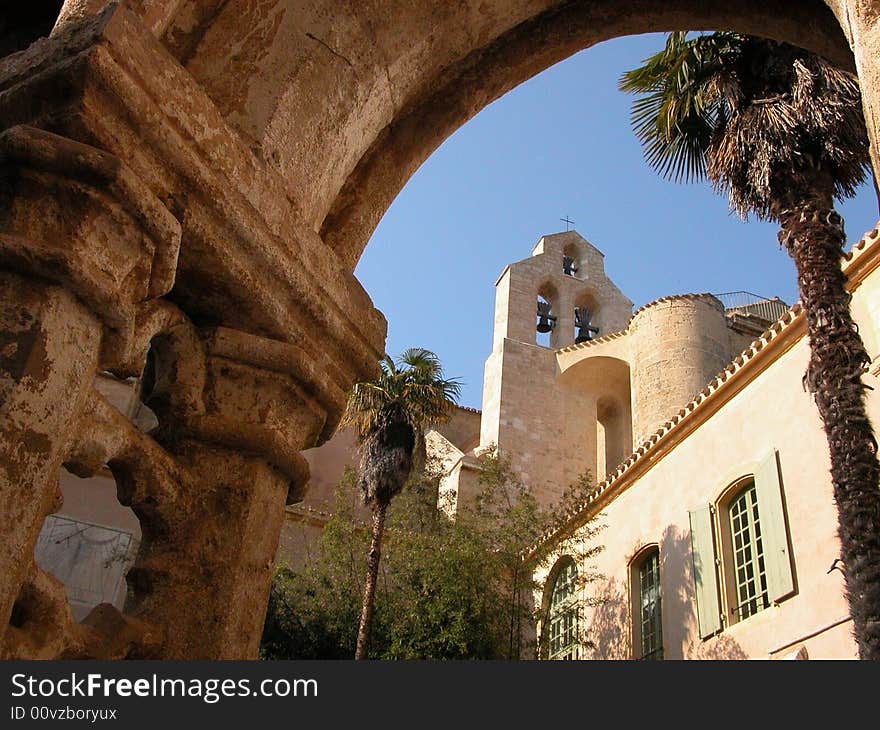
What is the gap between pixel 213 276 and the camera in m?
2.34

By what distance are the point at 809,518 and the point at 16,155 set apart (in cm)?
897

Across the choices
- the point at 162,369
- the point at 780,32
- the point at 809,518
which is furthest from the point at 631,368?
the point at 162,369

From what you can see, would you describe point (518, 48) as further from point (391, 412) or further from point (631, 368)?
point (631, 368)

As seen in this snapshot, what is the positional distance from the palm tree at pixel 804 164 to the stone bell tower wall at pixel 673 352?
33.4ft

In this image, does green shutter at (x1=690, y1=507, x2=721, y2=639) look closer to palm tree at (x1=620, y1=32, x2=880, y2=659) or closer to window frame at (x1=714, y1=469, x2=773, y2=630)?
window frame at (x1=714, y1=469, x2=773, y2=630)

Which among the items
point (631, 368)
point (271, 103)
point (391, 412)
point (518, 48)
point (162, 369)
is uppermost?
point (631, 368)

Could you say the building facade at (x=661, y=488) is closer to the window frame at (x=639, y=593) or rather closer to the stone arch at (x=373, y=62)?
the window frame at (x=639, y=593)

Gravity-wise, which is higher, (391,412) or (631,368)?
(631,368)

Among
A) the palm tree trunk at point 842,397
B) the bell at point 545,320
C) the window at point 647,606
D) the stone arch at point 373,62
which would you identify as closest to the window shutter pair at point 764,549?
the window at point 647,606

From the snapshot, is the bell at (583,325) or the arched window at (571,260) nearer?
the bell at (583,325)

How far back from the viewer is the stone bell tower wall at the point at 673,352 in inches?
746

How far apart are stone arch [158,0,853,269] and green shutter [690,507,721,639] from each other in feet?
27.3

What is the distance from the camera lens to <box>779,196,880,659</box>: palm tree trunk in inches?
237

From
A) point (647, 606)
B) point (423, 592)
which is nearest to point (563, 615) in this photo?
point (647, 606)
